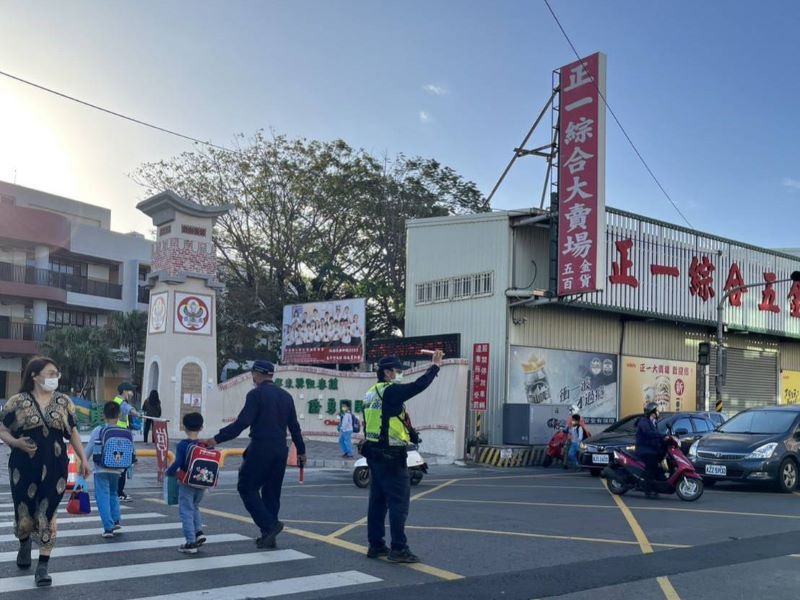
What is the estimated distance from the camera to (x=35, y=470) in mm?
6652

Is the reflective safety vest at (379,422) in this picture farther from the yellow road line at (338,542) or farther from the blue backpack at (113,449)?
the blue backpack at (113,449)

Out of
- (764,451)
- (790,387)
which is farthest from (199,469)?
(790,387)

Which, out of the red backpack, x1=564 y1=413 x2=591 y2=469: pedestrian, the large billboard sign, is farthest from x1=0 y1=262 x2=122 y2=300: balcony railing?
the red backpack

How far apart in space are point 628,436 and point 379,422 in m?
12.0

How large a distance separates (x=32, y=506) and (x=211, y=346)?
19.6 metres

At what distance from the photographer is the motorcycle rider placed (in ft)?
44.5

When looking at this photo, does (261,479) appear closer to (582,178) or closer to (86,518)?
(86,518)

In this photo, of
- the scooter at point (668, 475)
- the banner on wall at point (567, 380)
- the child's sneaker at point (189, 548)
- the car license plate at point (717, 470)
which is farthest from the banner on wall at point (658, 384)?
the child's sneaker at point (189, 548)

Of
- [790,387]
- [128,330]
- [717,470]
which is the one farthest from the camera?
[128,330]

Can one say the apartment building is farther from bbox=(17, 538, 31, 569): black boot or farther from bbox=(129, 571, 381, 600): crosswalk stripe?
bbox=(129, 571, 381, 600): crosswalk stripe

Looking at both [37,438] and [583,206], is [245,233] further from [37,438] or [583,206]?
[37,438]

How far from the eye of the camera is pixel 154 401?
2400 cm

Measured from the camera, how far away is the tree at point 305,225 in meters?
34.9

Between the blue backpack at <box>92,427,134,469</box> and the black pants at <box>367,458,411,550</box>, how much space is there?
2788 mm
